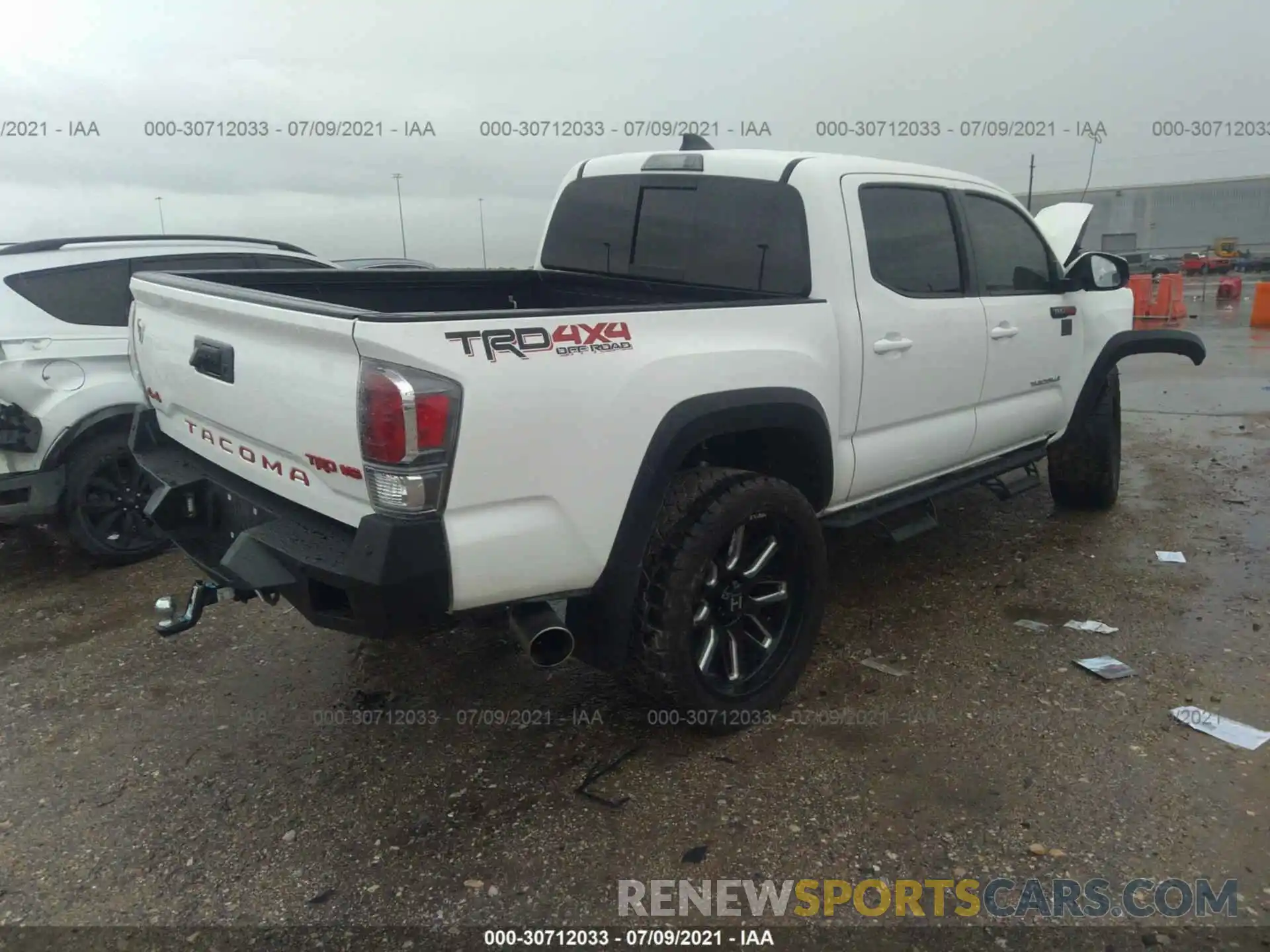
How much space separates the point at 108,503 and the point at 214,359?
247 cm

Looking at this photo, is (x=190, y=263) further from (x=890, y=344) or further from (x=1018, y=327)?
(x=1018, y=327)

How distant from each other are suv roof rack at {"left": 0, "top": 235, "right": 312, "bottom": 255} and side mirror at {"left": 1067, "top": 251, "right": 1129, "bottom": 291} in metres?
4.62

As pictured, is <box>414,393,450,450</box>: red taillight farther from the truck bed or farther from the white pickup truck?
the truck bed

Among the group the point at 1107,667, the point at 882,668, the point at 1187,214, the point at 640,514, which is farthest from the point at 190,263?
the point at 1187,214

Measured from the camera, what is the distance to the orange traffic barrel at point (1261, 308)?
1559 centimetres

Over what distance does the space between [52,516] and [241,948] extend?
3163 millimetres

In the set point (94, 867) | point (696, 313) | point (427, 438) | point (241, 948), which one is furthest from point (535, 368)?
point (94, 867)

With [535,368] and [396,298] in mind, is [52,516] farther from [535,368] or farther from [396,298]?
[535,368]

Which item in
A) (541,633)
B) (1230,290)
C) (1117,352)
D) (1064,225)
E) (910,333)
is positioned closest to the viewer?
(541,633)

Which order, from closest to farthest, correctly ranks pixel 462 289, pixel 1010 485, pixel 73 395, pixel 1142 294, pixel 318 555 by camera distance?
pixel 318 555 < pixel 462 289 < pixel 73 395 < pixel 1010 485 < pixel 1142 294

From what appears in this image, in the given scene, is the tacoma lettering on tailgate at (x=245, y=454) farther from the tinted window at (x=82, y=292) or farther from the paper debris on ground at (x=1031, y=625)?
the paper debris on ground at (x=1031, y=625)

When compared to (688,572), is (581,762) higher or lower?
lower

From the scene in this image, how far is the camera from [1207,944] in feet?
7.48

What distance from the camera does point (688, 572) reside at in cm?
288
